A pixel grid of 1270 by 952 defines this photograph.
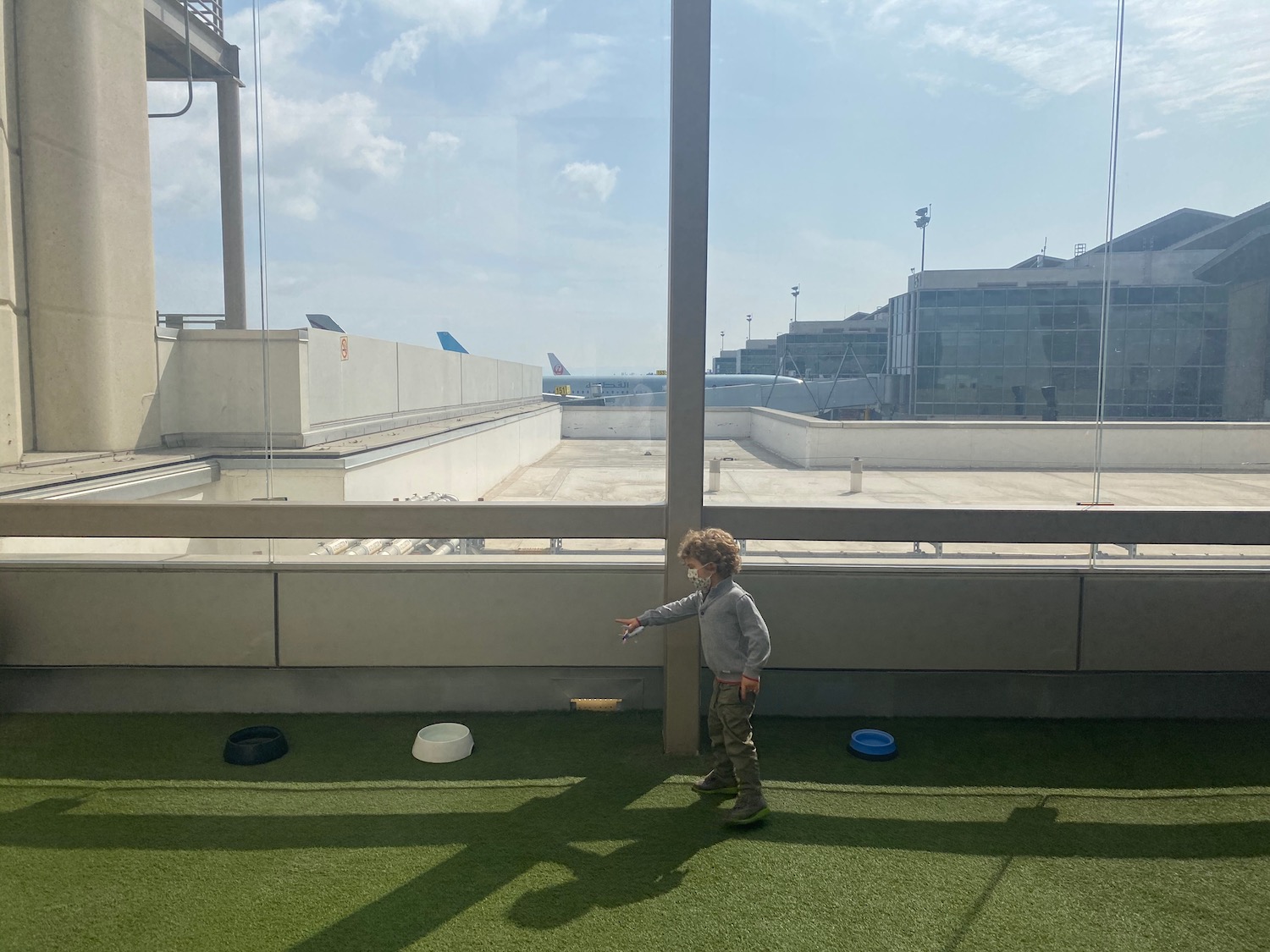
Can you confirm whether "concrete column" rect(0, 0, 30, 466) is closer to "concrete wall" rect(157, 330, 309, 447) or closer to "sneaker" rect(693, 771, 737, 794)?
"concrete wall" rect(157, 330, 309, 447)

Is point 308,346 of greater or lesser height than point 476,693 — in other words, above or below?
above

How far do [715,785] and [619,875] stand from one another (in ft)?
2.60

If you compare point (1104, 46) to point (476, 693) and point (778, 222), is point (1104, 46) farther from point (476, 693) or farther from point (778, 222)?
point (476, 693)

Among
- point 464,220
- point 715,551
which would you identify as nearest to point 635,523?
point 715,551

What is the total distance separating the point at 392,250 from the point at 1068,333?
385 cm

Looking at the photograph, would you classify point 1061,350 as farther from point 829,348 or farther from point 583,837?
point 583,837

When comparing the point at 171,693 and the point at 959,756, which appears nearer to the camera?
the point at 959,756

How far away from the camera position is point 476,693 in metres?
4.95

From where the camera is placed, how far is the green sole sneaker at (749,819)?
367cm

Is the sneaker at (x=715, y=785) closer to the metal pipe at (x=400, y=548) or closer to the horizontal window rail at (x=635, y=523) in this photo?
the horizontal window rail at (x=635, y=523)

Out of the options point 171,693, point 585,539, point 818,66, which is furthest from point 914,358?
point 171,693

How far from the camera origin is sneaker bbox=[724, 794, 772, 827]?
12.0ft

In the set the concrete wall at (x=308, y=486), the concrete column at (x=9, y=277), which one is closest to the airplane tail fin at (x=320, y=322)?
the concrete wall at (x=308, y=486)

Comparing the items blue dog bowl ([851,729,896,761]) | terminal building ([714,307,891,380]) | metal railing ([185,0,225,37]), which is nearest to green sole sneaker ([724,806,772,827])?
blue dog bowl ([851,729,896,761])
